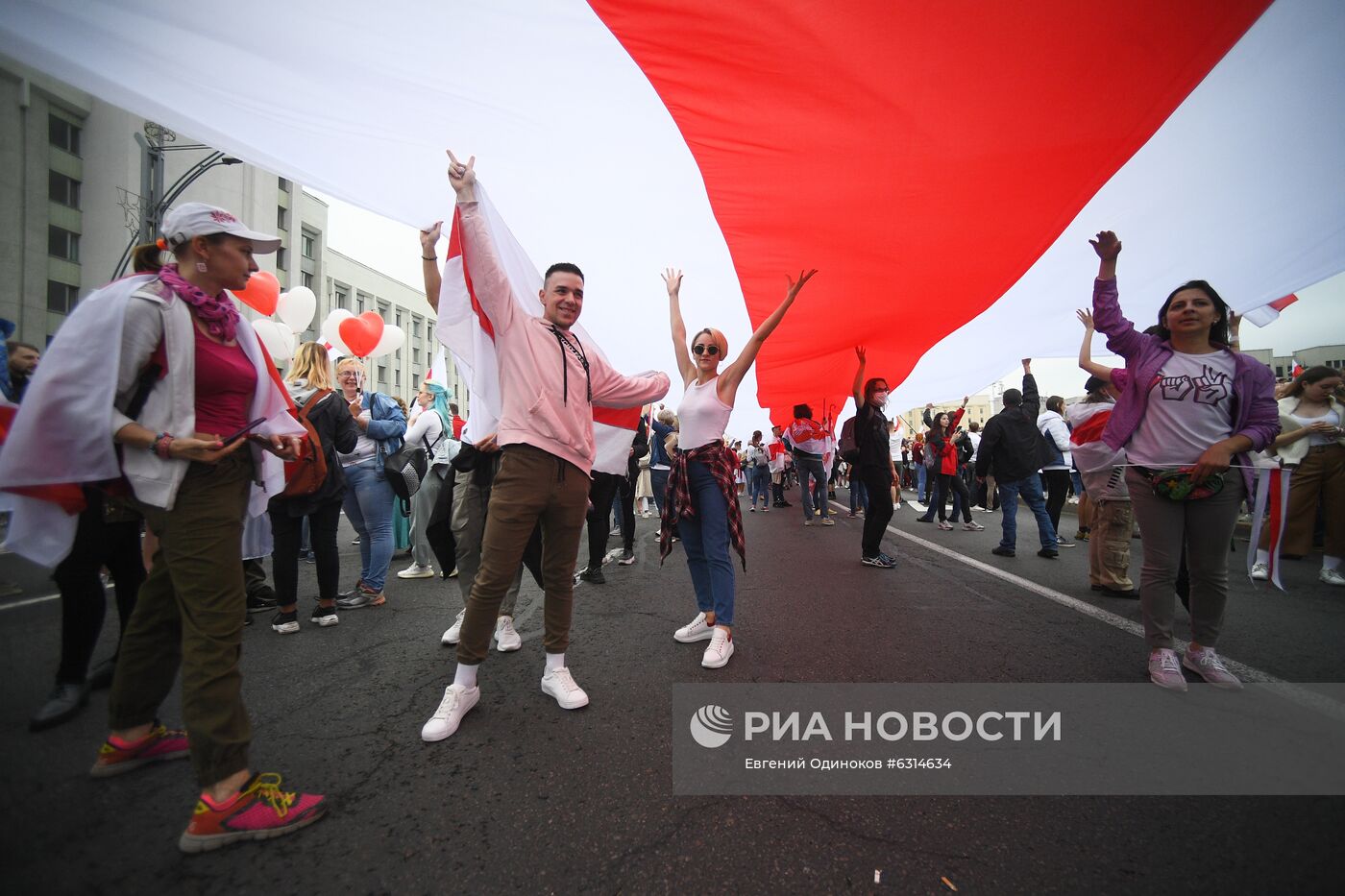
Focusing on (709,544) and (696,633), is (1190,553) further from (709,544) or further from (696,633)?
(696,633)

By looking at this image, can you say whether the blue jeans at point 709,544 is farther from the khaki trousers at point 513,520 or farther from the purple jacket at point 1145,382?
the purple jacket at point 1145,382

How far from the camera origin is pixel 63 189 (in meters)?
20.0

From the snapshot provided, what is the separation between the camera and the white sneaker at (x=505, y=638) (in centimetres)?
325

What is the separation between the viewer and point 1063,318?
16.6 feet

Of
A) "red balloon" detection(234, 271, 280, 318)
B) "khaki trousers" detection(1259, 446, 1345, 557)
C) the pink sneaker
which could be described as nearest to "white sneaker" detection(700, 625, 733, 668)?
the pink sneaker

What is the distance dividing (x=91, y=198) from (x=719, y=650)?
99.3 feet

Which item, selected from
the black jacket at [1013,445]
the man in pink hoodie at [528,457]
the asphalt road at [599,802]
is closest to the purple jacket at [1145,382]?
the asphalt road at [599,802]

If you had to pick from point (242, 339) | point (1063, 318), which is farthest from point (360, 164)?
point (1063, 318)

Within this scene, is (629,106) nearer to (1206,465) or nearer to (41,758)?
(1206,465)

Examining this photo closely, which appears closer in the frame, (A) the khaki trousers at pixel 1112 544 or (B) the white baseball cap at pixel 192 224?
(B) the white baseball cap at pixel 192 224

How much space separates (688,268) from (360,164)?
2.59m

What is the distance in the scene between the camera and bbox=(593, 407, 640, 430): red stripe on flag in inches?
124

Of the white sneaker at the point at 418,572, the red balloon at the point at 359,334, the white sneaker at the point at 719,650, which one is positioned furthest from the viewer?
the red balloon at the point at 359,334

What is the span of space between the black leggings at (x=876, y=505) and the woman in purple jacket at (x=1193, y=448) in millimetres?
2790
